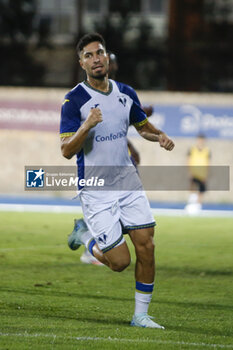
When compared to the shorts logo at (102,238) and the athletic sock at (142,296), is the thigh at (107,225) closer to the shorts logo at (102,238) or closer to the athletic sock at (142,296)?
the shorts logo at (102,238)

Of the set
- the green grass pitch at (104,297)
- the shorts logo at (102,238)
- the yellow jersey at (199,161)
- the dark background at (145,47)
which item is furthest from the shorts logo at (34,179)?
the dark background at (145,47)

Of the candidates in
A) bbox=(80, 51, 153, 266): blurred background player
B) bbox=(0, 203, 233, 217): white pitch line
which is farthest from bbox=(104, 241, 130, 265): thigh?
bbox=(0, 203, 233, 217): white pitch line

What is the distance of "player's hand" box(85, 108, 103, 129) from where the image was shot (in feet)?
23.1

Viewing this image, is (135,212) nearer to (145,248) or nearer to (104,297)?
(145,248)

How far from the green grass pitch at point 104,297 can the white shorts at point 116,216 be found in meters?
0.70

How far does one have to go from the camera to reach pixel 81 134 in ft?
23.2

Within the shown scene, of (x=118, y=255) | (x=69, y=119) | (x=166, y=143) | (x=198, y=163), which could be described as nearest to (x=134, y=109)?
(x=166, y=143)

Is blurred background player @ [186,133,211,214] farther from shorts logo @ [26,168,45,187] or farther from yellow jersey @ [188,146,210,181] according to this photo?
shorts logo @ [26,168,45,187]

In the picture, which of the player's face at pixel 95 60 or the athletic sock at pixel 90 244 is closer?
the player's face at pixel 95 60

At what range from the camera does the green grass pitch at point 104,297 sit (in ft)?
21.9

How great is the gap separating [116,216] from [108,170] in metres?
0.38

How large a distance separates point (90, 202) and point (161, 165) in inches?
851

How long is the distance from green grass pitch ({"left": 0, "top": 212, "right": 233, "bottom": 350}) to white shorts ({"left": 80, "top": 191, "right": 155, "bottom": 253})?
703 mm

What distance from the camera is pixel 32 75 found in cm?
3762
